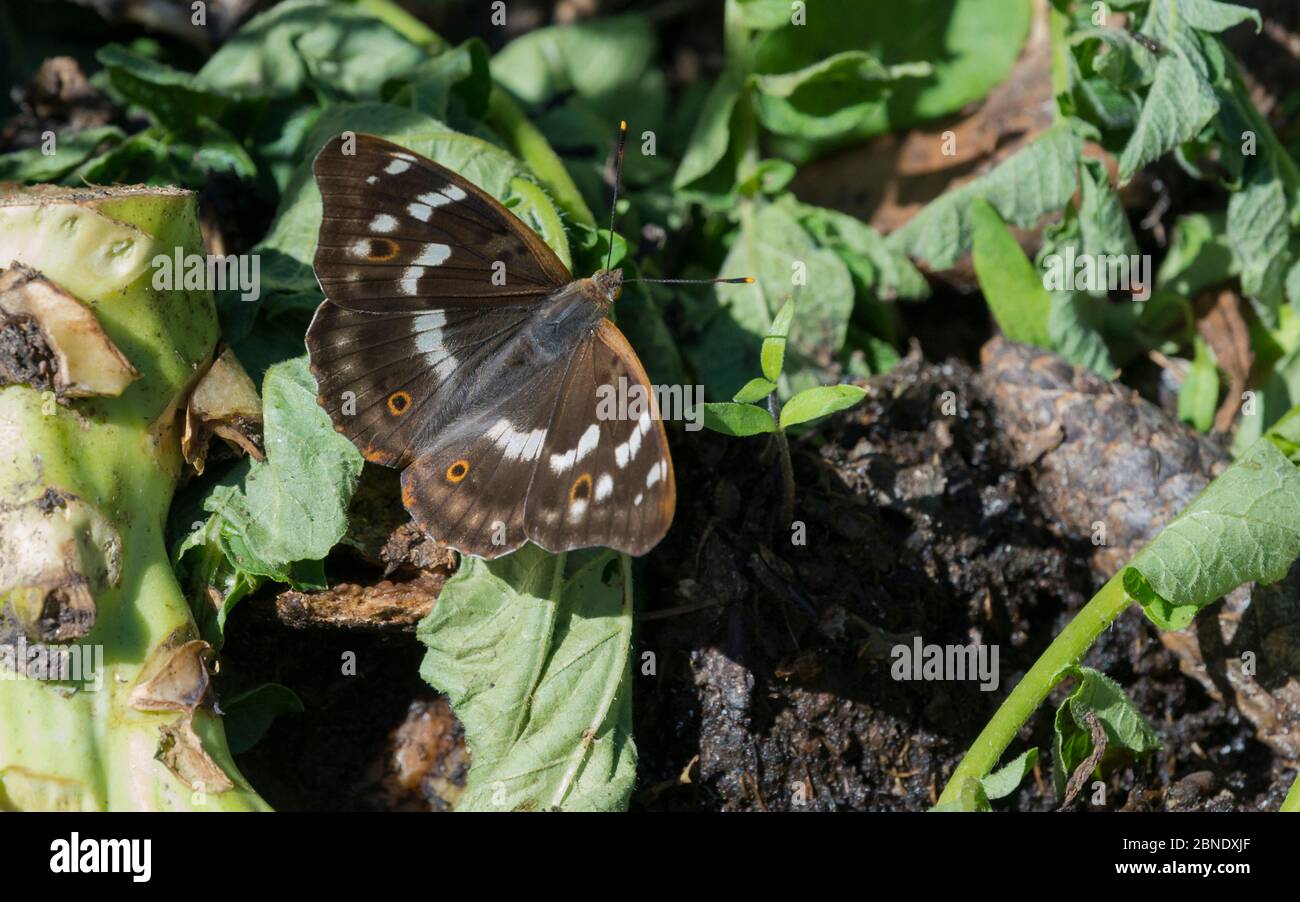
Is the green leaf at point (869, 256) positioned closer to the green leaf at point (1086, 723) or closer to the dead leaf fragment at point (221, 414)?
the green leaf at point (1086, 723)

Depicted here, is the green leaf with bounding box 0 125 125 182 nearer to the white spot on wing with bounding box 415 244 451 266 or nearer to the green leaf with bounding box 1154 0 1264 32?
the white spot on wing with bounding box 415 244 451 266

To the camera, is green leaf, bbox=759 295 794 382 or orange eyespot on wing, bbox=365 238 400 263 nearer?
orange eyespot on wing, bbox=365 238 400 263

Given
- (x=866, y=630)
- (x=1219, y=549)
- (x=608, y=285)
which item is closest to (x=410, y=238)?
(x=608, y=285)

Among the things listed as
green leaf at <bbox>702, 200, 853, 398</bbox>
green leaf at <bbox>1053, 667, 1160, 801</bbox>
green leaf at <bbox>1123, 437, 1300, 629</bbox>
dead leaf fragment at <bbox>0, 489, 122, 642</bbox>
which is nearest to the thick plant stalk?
dead leaf fragment at <bbox>0, 489, 122, 642</bbox>

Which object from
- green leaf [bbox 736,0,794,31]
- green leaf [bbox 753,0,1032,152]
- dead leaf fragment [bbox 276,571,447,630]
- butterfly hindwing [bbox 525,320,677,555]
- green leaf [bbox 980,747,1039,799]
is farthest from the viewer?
green leaf [bbox 753,0,1032,152]

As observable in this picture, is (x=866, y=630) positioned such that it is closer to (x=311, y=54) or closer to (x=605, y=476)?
(x=605, y=476)

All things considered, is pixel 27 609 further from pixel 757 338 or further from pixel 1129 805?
pixel 1129 805
